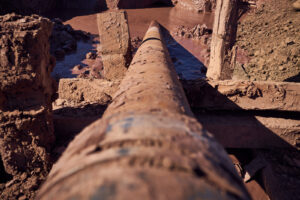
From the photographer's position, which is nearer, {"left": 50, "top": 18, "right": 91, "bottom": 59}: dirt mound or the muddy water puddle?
the muddy water puddle

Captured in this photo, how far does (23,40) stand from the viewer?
1.84m

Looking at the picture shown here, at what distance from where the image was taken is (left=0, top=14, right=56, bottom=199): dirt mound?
73.5 inches

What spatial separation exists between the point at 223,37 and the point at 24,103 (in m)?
3.73

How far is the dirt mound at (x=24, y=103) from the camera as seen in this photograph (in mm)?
1868

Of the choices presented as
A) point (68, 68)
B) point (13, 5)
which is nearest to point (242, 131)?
point (68, 68)

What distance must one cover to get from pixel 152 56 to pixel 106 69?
76.7 inches

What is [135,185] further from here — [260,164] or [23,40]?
[260,164]

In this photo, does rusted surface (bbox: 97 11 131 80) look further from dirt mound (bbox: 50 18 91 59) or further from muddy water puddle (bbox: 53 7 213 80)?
dirt mound (bbox: 50 18 91 59)

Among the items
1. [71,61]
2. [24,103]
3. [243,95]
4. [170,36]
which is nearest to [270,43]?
[170,36]

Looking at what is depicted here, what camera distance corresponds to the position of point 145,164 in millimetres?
561

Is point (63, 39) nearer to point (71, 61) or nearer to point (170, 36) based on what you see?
point (71, 61)

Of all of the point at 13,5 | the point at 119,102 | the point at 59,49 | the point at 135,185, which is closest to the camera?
the point at 135,185

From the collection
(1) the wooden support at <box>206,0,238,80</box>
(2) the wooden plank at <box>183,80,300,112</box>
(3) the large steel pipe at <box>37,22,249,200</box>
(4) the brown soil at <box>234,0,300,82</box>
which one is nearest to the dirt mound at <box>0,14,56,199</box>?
(3) the large steel pipe at <box>37,22,249,200</box>

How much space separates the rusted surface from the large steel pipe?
3052 mm
